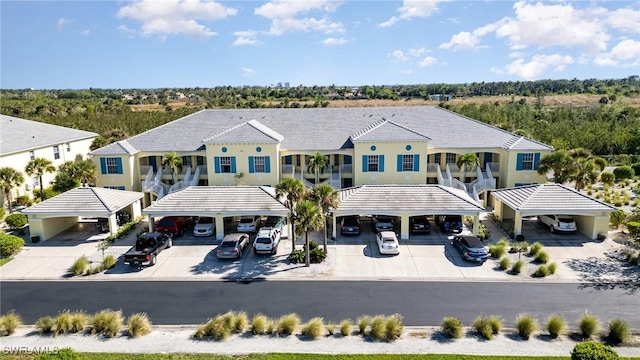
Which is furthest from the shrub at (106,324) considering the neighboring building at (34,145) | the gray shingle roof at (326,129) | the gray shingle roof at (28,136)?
the gray shingle roof at (28,136)

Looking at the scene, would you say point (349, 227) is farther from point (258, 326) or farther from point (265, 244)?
point (258, 326)

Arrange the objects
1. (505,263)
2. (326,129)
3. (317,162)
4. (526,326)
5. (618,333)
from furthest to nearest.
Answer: (326,129) < (317,162) < (505,263) < (526,326) < (618,333)

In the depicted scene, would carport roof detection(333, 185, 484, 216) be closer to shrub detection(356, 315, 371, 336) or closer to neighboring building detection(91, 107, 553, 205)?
neighboring building detection(91, 107, 553, 205)

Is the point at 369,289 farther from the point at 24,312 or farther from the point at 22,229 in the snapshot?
the point at 22,229

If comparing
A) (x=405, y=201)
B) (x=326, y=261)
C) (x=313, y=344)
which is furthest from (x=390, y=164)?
(x=313, y=344)

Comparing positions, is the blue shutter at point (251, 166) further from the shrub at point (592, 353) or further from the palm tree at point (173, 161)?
the shrub at point (592, 353)

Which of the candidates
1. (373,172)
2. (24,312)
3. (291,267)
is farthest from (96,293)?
(373,172)
